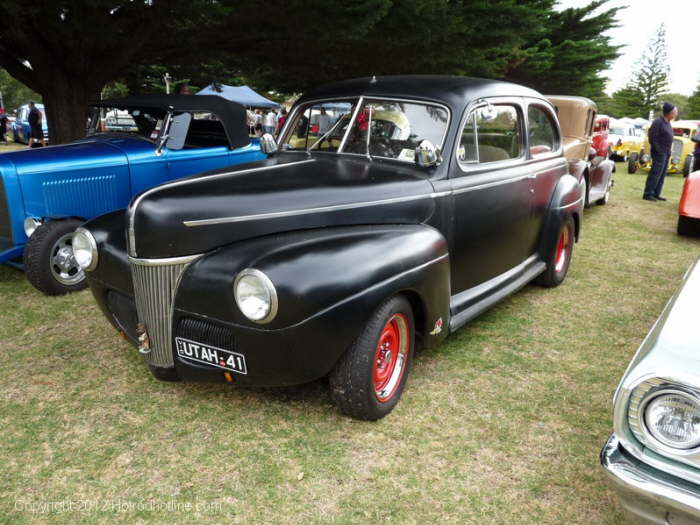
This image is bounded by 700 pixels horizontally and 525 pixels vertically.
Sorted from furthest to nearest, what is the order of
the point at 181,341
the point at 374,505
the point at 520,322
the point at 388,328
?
the point at 520,322, the point at 388,328, the point at 181,341, the point at 374,505

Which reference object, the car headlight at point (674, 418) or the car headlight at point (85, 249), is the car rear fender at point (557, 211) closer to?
the car headlight at point (674, 418)

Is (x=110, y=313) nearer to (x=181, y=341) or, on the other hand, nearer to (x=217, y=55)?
(x=181, y=341)

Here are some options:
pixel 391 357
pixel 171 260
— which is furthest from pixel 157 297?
pixel 391 357

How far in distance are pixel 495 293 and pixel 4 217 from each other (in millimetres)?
4280

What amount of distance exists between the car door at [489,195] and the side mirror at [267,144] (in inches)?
56.7

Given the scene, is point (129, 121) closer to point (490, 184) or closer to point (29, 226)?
point (29, 226)

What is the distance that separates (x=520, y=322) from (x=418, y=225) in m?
1.72

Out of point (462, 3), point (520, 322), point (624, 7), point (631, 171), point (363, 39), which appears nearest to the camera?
point (520, 322)

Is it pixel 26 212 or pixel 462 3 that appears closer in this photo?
pixel 26 212

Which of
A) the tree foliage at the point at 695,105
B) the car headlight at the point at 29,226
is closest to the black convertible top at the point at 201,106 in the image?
the car headlight at the point at 29,226

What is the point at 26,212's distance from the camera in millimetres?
4945

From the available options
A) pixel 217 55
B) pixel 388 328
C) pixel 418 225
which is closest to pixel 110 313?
pixel 388 328

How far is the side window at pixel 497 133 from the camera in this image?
3947 millimetres

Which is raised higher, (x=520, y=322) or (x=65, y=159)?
(x=65, y=159)
